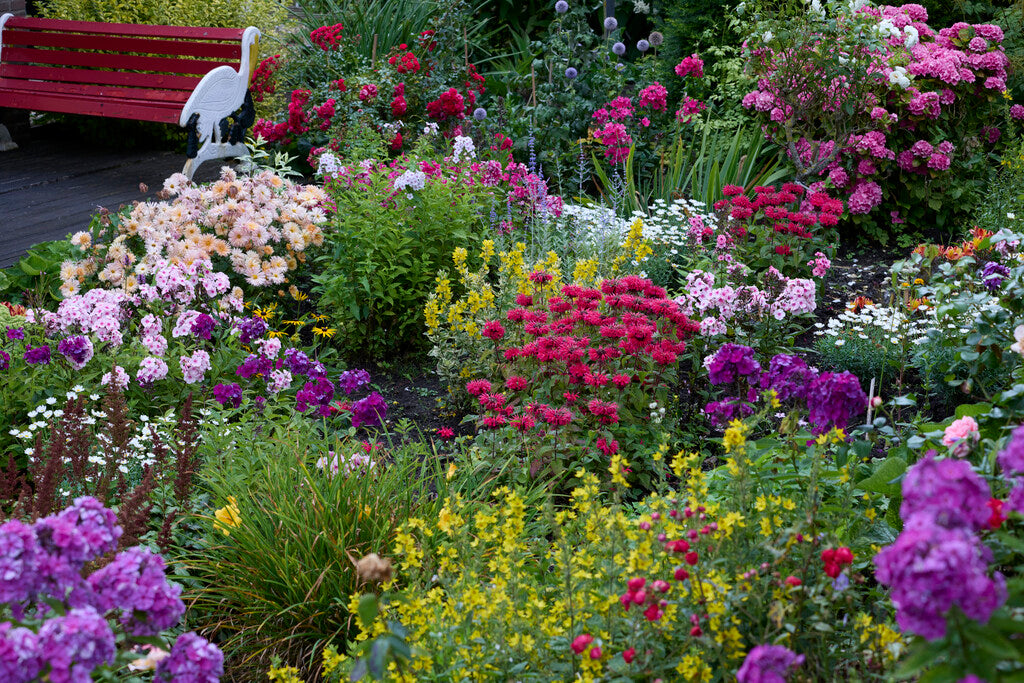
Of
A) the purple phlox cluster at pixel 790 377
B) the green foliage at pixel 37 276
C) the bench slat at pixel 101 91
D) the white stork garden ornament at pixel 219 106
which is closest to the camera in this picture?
A: the purple phlox cluster at pixel 790 377

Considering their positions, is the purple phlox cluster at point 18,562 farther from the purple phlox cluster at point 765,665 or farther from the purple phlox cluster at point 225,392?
the purple phlox cluster at point 225,392

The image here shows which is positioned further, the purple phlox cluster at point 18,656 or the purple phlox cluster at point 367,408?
the purple phlox cluster at point 367,408

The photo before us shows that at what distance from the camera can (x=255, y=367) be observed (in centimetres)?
391

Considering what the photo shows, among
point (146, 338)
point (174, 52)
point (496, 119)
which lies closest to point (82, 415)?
point (146, 338)

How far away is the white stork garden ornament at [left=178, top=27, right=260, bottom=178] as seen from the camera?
7.24 m

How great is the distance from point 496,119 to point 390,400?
3.56 meters

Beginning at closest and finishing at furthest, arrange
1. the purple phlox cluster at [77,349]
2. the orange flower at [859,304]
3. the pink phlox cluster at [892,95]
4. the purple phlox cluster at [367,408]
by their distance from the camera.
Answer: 1. the purple phlox cluster at [367,408]
2. the purple phlox cluster at [77,349]
3. the orange flower at [859,304]
4. the pink phlox cluster at [892,95]

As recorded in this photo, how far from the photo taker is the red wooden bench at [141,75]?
7.43m

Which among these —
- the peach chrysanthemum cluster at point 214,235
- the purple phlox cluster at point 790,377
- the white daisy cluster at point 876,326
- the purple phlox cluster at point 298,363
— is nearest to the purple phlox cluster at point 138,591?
the purple phlox cluster at point 790,377

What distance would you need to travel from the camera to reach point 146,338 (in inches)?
156

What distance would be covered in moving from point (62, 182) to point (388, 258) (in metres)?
4.46

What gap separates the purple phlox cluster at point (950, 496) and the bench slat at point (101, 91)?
717 centimetres

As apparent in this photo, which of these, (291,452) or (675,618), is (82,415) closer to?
(291,452)

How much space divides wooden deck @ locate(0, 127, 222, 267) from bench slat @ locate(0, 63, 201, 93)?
2.52 ft
